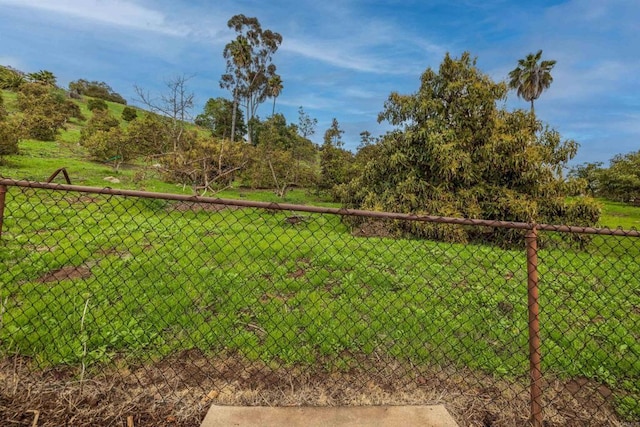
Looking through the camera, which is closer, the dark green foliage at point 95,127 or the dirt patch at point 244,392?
the dirt patch at point 244,392

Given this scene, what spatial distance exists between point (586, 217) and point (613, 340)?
9.74 metres

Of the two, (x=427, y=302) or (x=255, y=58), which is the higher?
(x=255, y=58)

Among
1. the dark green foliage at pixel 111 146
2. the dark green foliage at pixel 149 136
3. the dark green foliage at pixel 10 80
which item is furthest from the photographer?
the dark green foliage at pixel 10 80

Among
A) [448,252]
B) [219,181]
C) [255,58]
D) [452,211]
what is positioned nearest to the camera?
[448,252]

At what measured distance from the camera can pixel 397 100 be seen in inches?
488

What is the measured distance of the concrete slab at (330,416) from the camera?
6.64 feet

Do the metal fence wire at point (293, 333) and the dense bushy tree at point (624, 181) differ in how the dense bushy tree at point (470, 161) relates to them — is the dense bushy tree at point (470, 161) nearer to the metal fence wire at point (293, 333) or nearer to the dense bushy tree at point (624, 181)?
the metal fence wire at point (293, 333)

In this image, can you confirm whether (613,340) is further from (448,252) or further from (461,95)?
(461,95)

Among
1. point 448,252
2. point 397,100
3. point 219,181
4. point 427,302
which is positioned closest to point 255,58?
point 219,181

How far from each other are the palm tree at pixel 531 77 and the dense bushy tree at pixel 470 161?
24.1 m

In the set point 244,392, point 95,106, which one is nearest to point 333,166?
point 244,392

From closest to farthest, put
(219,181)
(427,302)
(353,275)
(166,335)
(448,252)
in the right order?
(166,335) < (427,302) < (353,275) < (448,252) < (219,181)

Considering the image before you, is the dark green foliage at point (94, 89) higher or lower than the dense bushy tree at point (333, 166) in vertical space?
higher

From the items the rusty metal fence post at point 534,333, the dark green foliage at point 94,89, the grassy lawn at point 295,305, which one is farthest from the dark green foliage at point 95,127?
the dark green foliage at point 94,89
